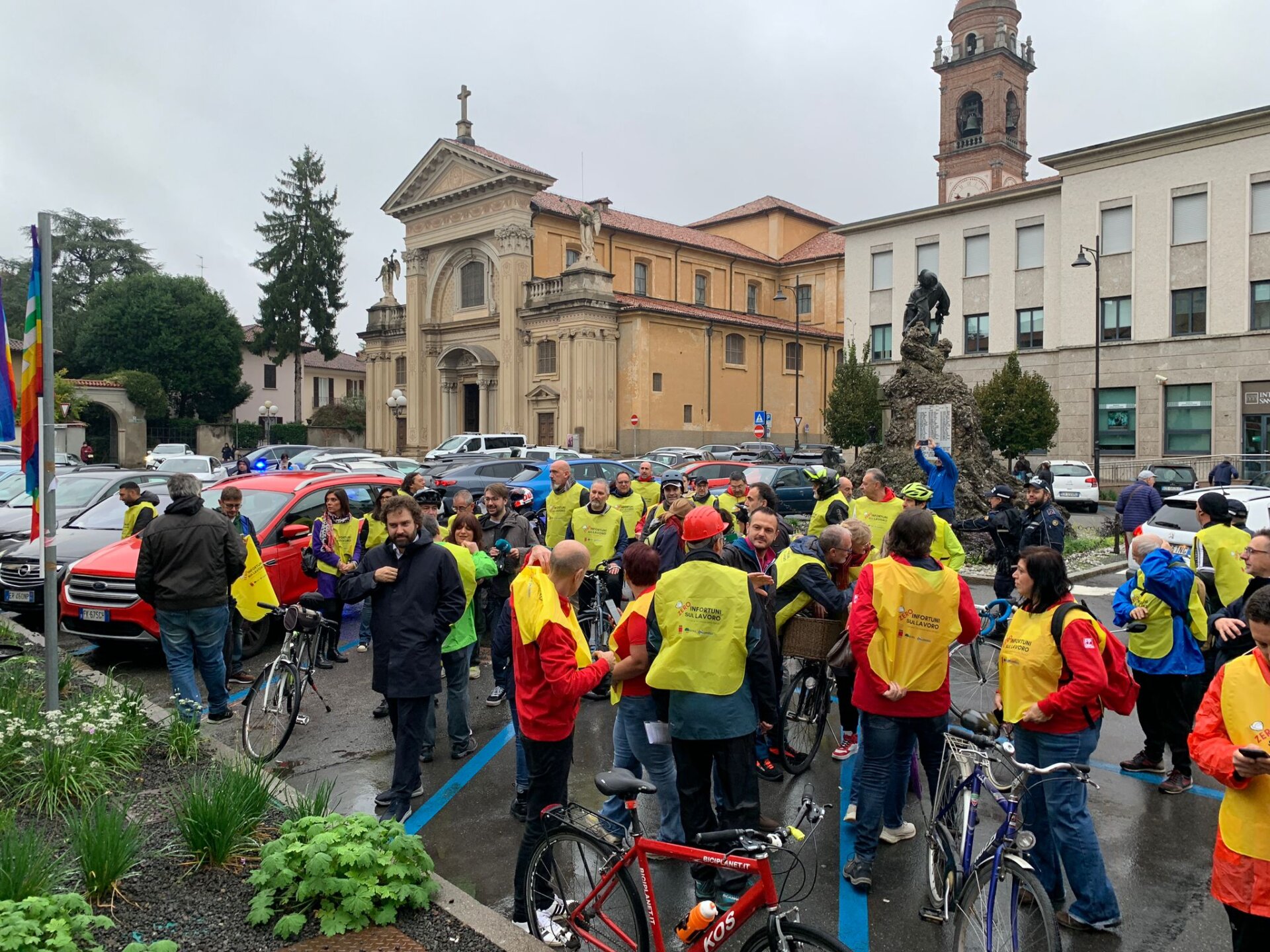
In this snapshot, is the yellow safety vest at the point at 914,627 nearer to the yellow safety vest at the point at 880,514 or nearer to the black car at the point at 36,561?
the yellow safety vest at the point at 880,514

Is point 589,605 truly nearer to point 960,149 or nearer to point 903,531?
point 903,531

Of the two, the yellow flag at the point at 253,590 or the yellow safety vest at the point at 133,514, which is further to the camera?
the yellow safety vest at the point at 133,514

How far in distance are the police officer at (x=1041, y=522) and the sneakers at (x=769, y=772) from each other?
16.4ft

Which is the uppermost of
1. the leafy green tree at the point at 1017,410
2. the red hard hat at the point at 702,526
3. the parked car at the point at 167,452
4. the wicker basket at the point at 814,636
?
the leafy green tree at the point at 1017,410

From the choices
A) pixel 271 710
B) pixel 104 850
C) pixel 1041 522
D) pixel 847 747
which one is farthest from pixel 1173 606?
pixel 271 710

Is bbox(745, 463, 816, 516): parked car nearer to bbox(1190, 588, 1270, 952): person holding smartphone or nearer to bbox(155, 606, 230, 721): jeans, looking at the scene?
bbox(155, 606, 230, 721): jeans

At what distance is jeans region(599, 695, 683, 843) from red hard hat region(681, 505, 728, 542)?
3.30 feet

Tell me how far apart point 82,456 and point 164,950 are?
45987 millimetres

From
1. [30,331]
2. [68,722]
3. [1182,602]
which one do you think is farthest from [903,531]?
[30,331]

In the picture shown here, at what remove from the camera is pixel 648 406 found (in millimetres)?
48281

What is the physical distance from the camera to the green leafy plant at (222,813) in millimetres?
4723

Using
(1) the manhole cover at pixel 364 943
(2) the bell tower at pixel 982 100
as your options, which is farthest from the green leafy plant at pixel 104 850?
(2) the bell tower at pixel 982 100

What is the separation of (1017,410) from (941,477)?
2582 centimetres

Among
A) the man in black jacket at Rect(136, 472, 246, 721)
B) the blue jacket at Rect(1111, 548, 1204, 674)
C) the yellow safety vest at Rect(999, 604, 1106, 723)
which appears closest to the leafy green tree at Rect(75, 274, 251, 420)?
the man in black jacket at Rect(136, 472, 246, 721)
